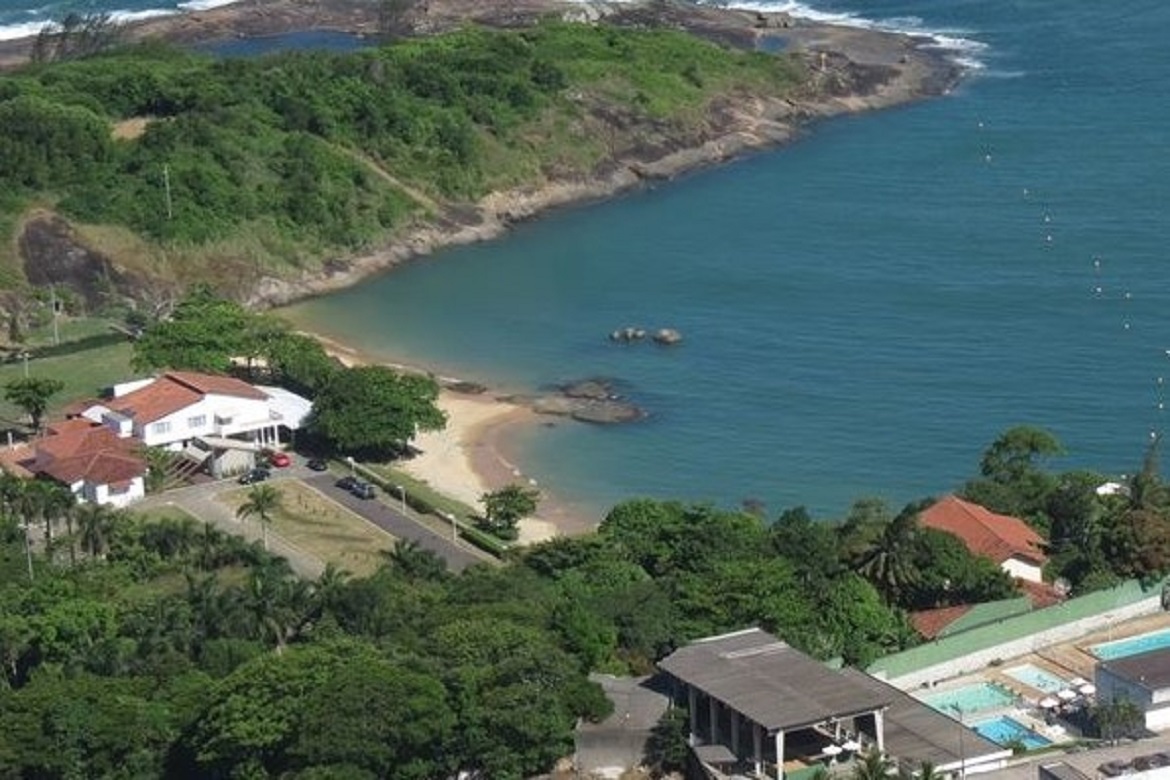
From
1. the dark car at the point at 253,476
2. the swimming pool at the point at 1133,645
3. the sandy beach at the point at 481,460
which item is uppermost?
the dark car at the point at 253,476

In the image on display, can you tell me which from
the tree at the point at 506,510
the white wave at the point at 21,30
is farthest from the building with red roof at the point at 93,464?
the white wave at the point at 21,30

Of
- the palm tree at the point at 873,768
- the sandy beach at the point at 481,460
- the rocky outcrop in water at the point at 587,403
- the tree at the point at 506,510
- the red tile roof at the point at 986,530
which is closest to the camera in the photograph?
the palm tree at the point at 873,768

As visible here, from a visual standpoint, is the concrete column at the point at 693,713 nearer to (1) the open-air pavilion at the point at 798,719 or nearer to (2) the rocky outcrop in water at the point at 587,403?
(1) the open-air pavilion at the point at 798,719

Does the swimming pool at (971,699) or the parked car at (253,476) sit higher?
the parked car at (253,476)

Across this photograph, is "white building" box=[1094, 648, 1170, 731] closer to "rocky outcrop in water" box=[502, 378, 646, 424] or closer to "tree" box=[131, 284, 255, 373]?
"rocky outcrop in water" box=[502, 378, 646, 424]

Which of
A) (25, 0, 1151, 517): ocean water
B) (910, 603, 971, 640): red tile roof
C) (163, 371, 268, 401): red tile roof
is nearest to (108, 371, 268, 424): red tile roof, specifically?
(163, 371, 268, 401): red tile roof

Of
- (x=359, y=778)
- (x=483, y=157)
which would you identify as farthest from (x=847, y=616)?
(x=483, y=157)
